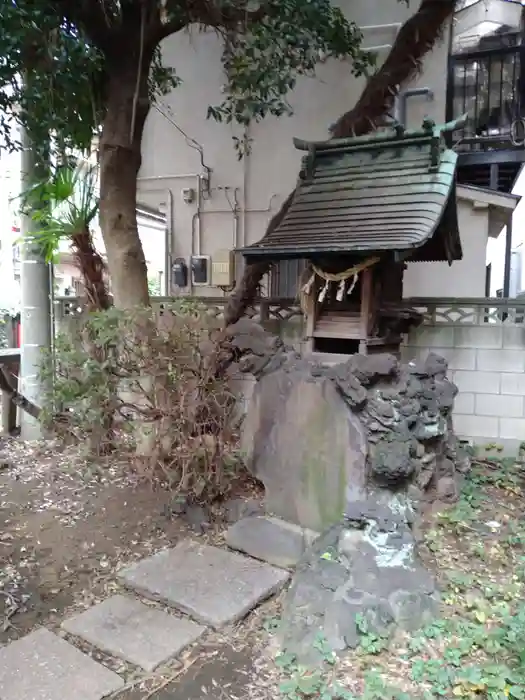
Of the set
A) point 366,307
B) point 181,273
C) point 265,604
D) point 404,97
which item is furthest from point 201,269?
point 265,604

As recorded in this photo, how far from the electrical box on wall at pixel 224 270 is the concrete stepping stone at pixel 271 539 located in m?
4.78

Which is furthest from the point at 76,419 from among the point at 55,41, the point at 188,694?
the point at 55,41

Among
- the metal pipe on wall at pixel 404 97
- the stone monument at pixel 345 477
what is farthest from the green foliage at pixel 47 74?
the metal pipe on wall at pixel 404 97

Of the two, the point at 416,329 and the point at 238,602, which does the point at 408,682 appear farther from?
the point at 416,329

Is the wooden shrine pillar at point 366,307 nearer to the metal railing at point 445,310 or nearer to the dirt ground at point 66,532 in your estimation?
the metal railing at point 445,310

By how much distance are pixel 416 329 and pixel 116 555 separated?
3.96 metres

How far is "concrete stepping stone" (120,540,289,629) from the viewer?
11.2 ft

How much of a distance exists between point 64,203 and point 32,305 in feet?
4.57

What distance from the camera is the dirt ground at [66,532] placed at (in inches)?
139

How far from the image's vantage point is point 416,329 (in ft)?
19.4

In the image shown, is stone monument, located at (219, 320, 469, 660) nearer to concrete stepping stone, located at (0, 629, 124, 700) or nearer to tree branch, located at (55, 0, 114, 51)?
concrete stepping stone, located at (0, 629, 124, 700)

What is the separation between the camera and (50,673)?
9.20 ft

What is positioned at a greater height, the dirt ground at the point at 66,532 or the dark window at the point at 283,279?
the dark window at the point at 283,279

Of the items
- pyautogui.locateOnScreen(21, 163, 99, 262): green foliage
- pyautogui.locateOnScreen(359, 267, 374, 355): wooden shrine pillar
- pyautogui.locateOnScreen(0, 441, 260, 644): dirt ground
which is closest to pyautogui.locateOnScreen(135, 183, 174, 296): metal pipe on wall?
pyautogui.locateOnScreen(21, 163, 99, 262): green foliage
